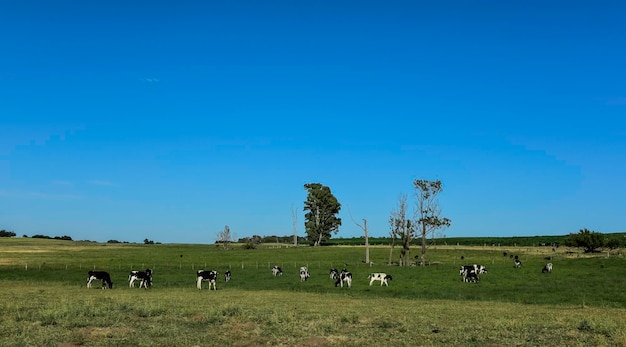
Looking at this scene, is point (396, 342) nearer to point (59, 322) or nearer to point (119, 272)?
point (59, 322)

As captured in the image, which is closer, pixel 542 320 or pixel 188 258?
pixel 542 320

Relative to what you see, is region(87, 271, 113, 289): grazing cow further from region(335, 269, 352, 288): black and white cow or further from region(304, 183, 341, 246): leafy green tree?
region(304, 183, 341, 246): leafy green tree

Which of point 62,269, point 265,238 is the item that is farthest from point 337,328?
point 265,238

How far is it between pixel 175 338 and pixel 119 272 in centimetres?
4684

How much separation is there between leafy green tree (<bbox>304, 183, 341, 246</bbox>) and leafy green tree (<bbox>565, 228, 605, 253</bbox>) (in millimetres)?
59197

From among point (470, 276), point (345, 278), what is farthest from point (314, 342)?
point (470, 276)

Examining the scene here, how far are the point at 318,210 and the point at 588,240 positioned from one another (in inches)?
2548

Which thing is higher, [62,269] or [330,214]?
[330,214]

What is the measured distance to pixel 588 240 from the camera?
294 ft

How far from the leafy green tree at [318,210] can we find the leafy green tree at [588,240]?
194 feet

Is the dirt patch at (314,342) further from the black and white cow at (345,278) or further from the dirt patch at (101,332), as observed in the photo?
the black and white cow at (345,278)

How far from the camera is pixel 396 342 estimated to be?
14664mm

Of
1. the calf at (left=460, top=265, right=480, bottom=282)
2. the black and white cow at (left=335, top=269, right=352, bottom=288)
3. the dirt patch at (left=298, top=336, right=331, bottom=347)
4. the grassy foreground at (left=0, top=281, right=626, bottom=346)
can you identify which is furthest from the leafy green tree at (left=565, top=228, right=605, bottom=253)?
the dirt patch at (left=298, top=336, right=331, bottom=347)

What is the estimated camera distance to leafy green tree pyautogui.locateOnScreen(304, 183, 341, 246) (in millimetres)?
134250
